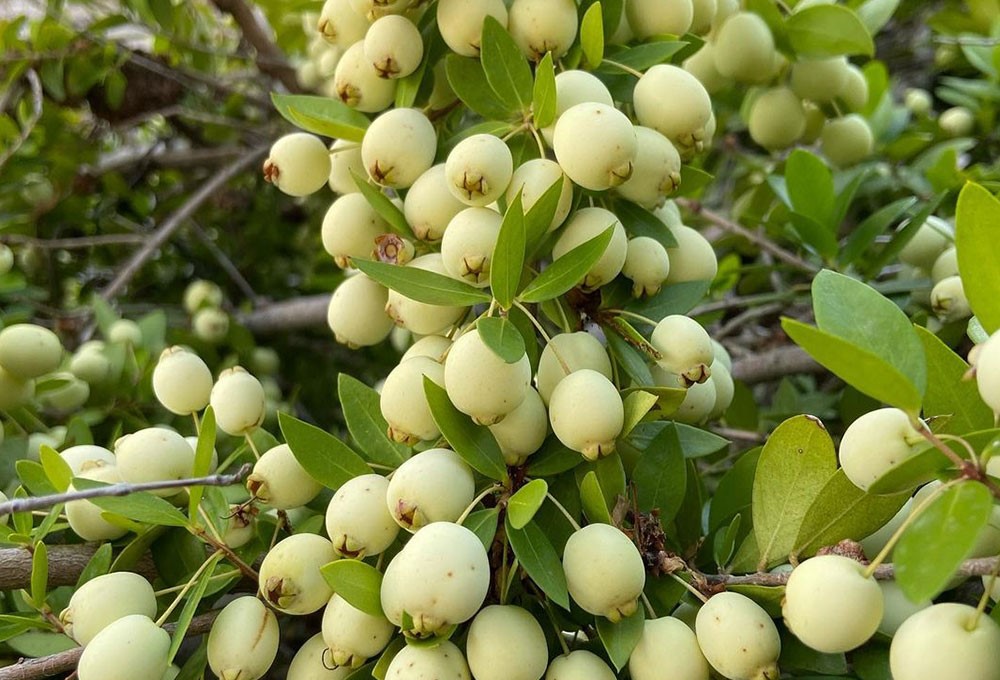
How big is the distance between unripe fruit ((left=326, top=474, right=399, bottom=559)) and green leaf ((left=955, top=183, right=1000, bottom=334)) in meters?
0.38

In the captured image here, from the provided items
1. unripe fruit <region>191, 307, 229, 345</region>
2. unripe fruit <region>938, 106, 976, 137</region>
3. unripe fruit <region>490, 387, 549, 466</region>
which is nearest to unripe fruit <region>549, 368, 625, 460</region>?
unripe fruit <region>490, 387, 549, 466</region>

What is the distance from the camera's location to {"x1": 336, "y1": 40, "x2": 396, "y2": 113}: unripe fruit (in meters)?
0.72

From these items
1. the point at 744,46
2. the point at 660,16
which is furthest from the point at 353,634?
the point at 744,46

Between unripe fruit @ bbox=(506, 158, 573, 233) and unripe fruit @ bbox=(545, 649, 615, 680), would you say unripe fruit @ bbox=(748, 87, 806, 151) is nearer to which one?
unripe fruit @ bbox=(506, 158, 573, 233)

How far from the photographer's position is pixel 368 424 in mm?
642

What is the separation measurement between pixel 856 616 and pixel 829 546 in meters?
0.11

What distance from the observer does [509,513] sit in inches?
20.8

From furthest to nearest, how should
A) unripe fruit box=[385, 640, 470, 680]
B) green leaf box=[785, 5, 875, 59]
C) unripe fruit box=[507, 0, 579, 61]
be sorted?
green leaf box=[785, 5, 875, 59]
unripe fruit box=[507, 0, 579, 61]
unripe fruit box=[385, 640, 470, 680]

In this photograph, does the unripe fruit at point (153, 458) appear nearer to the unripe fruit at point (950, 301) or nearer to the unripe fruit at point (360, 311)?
the unripe fruit at point (360, 311)

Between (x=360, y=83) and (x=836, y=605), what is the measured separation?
0.55m

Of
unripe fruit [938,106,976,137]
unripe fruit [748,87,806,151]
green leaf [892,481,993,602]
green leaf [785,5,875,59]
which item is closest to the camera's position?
green leaf [892,481,993,602]

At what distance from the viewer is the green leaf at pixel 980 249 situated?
467 mm

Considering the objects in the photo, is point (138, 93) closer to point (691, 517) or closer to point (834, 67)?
point (834, 67)

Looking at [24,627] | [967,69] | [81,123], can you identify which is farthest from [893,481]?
[81,123]
